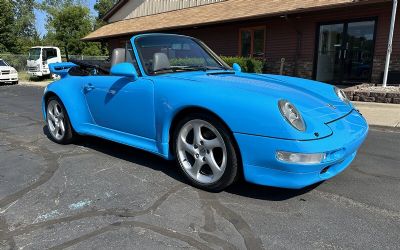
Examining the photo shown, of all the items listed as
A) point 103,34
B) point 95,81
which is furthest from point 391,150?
point 103,34

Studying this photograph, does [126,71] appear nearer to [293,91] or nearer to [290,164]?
[293,91]

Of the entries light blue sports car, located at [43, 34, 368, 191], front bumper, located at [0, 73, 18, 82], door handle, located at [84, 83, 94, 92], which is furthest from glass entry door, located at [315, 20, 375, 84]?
front bumper, located at [0, 73, 18, 82]

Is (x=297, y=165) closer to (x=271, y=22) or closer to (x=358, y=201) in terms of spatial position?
(x=358, y=201)

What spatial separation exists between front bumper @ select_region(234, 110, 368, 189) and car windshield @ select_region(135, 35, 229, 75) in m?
1.39

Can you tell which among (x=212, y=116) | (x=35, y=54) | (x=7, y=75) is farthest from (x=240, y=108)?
(x=35, y=54)

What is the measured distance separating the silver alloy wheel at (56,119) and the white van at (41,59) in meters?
18.4

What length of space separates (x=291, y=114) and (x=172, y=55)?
1.81m

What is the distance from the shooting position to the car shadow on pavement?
3303 mm

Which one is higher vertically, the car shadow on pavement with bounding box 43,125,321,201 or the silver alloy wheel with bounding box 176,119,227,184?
the silver alloy wheel with bounding box 176,119,227,184

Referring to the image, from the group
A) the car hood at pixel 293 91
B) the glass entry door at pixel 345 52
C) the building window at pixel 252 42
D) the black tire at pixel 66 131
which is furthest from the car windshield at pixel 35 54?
the car hood at pixel 293 91

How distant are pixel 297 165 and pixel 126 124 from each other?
1.99 metres

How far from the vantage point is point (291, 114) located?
2920mm

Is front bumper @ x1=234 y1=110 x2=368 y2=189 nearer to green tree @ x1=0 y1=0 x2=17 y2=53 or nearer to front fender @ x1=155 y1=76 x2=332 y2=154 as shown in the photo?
front fender @ x1=155 y1=76 x2=332 y2=154

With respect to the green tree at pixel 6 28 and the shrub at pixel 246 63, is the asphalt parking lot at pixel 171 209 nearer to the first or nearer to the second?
the shrub at pixel 246 63
